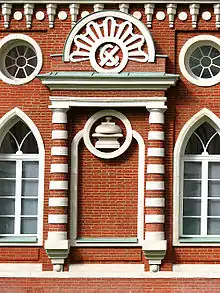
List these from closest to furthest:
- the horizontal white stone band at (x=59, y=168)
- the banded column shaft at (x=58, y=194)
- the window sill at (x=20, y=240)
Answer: the banded column shaft at (x=58, y=194)
the horizontal white stone band at (x=59, y=168)
the window sill at (x=20, y=240)

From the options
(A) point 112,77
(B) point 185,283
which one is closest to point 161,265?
(B) point 185,283

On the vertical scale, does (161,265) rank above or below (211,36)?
below

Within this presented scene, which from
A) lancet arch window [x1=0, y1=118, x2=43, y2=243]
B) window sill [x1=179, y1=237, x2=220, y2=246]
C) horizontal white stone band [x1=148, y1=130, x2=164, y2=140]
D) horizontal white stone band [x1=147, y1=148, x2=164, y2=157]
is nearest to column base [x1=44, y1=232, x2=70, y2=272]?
lancet arch window [x1=0, y1=118, x2=43, y2=243]

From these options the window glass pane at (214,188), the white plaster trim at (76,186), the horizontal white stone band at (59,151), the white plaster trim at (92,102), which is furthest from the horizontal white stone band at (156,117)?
the horizontal white stone band at (59,151)

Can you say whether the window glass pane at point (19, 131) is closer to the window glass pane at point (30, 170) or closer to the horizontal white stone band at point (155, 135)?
the window glass pane at point (30, 170)

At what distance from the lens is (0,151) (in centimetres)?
2367

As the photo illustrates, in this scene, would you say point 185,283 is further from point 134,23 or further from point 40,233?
point 134,23

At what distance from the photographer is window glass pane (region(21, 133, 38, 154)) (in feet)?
77.6

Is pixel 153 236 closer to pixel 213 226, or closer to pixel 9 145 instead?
pixel 213 226

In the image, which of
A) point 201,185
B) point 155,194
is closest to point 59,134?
point 155,194

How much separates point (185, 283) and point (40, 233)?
3.21 m

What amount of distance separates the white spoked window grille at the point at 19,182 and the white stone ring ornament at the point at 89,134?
46.3 inches

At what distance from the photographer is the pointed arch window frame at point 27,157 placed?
2325 centimetres

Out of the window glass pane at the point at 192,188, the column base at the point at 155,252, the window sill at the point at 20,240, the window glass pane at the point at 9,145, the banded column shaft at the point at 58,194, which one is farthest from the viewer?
the window glass pane at the point at 9,145
